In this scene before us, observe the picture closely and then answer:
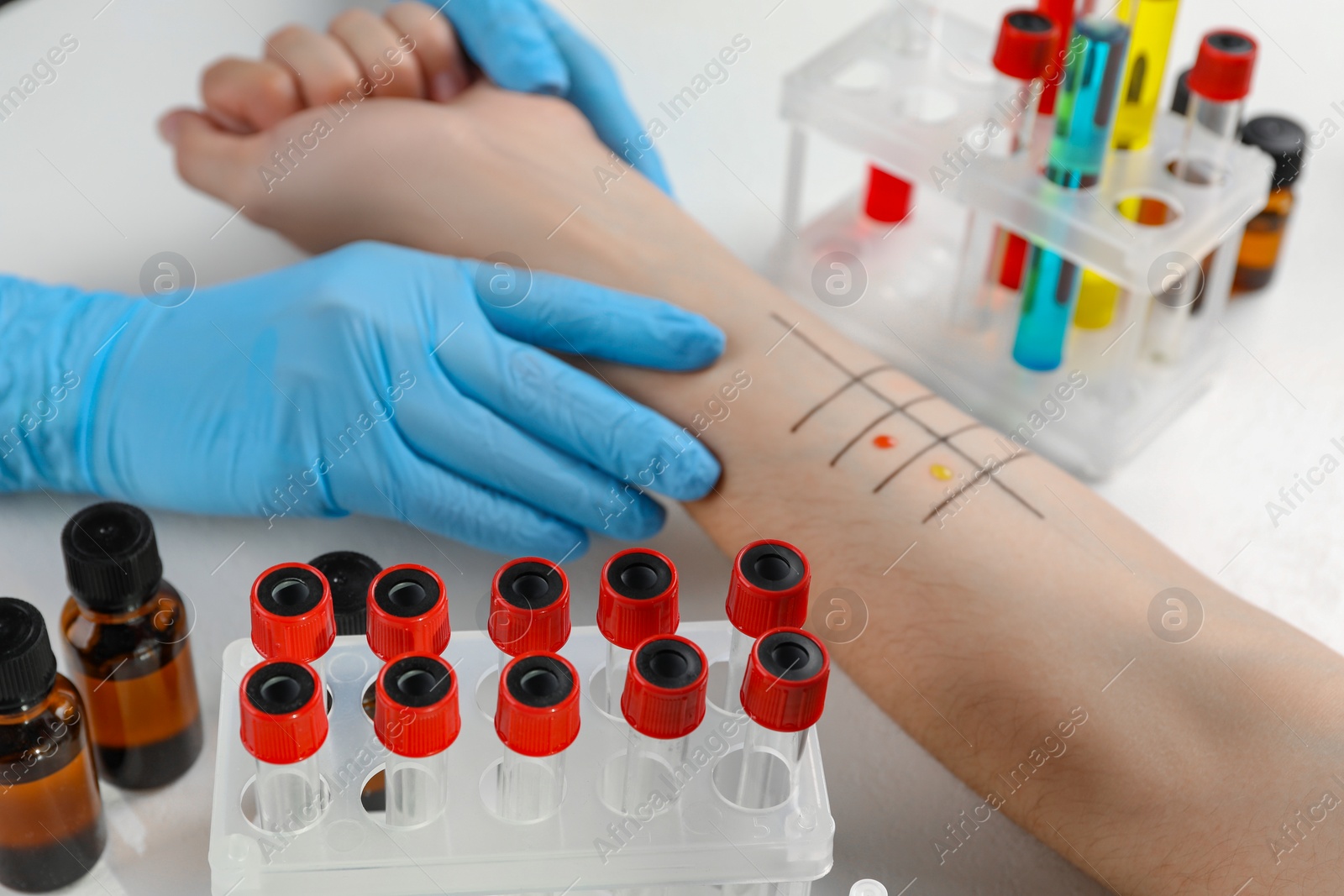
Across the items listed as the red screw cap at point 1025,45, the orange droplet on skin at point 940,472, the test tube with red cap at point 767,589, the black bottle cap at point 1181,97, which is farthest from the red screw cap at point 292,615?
the black bottle cap at point 1181,97

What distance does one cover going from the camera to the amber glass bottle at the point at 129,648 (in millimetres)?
1329

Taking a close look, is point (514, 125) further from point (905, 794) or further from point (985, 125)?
point (905, 794)

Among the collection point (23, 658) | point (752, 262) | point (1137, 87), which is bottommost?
point (752, 262)

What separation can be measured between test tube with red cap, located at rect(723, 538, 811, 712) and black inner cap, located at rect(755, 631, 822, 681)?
3 centimetres

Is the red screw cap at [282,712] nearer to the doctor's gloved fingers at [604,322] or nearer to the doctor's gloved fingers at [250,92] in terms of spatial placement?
the doctor's gloved fingers at [604,322]

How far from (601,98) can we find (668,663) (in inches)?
53.2

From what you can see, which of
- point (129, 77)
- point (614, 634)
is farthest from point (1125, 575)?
point (129, 77)

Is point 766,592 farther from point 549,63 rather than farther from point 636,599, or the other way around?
point 549,63

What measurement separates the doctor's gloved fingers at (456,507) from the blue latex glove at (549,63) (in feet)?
2.42

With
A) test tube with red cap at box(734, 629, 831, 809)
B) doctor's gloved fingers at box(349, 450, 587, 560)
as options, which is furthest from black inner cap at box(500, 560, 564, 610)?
doctor's gloved fingers at box(349, 450, 587, 560)

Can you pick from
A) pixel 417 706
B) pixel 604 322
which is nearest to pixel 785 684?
pixel 417 706

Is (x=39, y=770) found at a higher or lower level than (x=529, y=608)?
lower

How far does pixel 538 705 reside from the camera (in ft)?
3.69

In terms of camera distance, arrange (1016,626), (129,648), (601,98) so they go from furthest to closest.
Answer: (601,98), (1016,626), (129,648)
